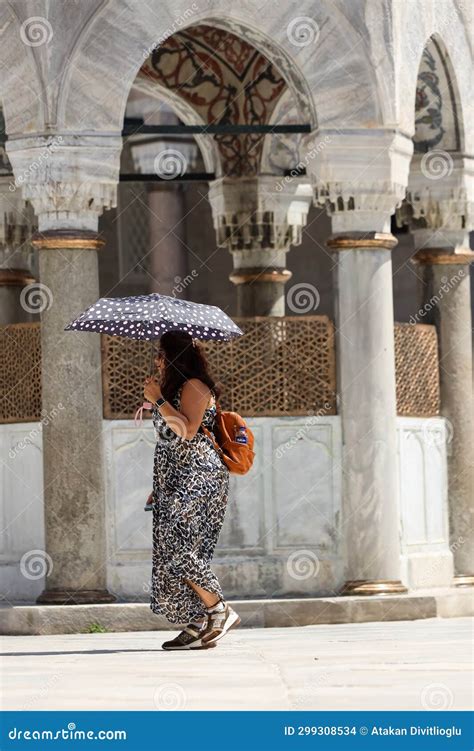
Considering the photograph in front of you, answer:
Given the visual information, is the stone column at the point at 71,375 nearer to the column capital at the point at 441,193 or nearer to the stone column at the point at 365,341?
the stone column at the point at 365,341

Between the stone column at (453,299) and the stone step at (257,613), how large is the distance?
1.58 m

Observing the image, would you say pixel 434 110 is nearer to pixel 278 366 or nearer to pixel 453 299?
pixel 453 299

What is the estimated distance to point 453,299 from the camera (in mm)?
15281

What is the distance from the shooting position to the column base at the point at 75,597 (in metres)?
12.8

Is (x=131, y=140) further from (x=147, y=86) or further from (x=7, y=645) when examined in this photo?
(x=7, y=645)

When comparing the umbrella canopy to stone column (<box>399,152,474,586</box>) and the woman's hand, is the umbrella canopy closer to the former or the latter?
the woman's hand

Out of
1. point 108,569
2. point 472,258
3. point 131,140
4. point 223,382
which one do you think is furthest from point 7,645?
point 131,140

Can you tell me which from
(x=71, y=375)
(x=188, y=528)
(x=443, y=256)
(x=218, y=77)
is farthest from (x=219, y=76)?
(x=188, y=528)

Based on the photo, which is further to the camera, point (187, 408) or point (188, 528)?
point (188, 528)

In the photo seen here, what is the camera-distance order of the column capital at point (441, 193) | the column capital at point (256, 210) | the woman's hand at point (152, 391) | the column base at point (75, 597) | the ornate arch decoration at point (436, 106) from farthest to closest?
the column capital at point (256, 210)
the column capital at point (441, 193)
the ornate arch decoration at point (436, 106)
the column base at point (75, 597)
the woman's hand at point (152, 391)

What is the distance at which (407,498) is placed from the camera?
14250 mm

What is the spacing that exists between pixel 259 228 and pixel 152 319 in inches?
234

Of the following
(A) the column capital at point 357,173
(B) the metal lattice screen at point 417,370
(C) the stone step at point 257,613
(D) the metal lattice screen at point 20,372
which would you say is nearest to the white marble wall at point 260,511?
(D) the metal lattice screen at point 20,372

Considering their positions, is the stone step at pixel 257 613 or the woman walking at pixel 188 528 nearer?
the woman walking at pixel 188 528
